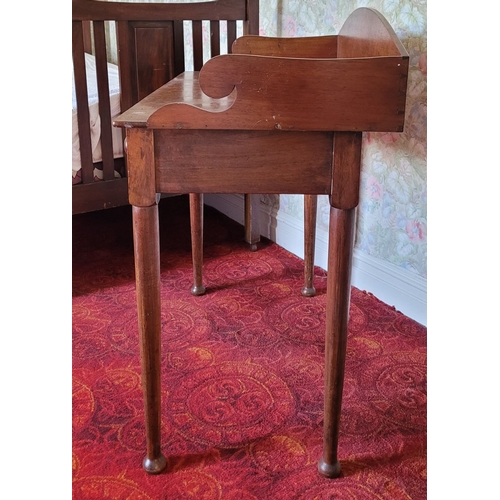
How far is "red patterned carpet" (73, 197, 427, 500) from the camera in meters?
0.99

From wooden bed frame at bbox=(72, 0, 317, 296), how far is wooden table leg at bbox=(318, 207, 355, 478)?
67 centimetres

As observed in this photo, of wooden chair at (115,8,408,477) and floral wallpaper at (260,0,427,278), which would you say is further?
floral wallpaper at (260,0,427,278)

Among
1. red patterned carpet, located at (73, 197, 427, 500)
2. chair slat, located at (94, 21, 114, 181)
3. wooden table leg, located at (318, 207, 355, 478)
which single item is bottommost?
red patterned carpet, located at (73, 197, 427, 500)

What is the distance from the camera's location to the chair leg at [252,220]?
2.01 meters

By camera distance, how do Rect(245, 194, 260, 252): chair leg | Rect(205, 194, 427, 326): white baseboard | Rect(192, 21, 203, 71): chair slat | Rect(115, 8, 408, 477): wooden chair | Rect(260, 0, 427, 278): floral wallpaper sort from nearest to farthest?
1. Rect(115, 8, 408, 477): wooden chair
2. Rect(260, 0, 427, 278): floral wallpaper
3. Rect(205, 194, 427, 326): white baseboard
4. Rect(192, 21, 203, 71): chair slat
5. Rect(245, 194, 260, 252): chair leg

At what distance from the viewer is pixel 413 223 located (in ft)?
4.89

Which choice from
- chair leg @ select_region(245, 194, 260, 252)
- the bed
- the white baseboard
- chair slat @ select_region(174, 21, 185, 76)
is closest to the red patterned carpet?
the white baseboard

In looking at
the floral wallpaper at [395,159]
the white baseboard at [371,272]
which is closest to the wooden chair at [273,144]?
the floral wallpaper at [395,159]

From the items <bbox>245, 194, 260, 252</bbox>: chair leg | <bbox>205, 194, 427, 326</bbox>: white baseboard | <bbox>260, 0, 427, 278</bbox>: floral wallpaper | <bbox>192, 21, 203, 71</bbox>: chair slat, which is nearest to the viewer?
<bbox>260, 0, 427, 278</bbox>: floral wallpaper

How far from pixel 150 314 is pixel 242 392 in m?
0.38

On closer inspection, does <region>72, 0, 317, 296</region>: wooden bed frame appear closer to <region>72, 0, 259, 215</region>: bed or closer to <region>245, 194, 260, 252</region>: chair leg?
<region>72, 0, 259, 215</region>: bed

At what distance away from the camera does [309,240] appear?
64.7 inches

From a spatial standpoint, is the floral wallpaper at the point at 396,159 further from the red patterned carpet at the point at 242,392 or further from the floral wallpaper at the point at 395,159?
the red patterned carpet at the point at 242,392
